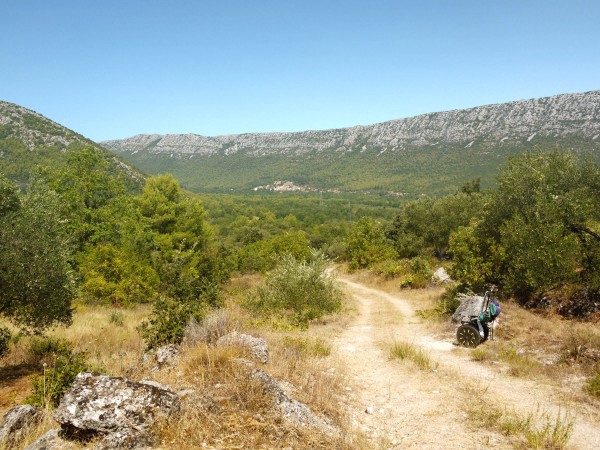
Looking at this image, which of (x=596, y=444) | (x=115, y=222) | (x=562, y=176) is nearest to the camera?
(x=596, y=444)

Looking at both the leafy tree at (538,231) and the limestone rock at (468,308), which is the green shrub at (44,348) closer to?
the limestone rock at (468,308)

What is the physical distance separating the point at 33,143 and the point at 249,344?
82.5m

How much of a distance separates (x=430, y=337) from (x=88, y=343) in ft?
37.5

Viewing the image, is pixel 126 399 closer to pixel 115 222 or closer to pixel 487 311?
pixel 487 311

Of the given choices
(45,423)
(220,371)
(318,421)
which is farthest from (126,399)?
(318,421)

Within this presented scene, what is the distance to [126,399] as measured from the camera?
4984 mm

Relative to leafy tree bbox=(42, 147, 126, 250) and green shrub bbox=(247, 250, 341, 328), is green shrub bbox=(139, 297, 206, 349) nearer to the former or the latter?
green shrub bbox=(247, 250, 341, 328)

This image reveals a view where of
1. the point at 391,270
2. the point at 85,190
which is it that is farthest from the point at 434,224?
the point at 85,190

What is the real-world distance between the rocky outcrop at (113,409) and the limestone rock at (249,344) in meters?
2.67

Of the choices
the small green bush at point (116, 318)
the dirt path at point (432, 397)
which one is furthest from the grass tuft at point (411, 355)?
the small green bush at point (116, 318)

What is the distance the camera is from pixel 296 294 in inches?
713

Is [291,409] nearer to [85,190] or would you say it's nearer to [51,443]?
[51,443]

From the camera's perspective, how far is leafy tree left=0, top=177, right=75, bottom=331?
9000 millimetres

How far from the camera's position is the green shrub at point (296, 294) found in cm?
1738
